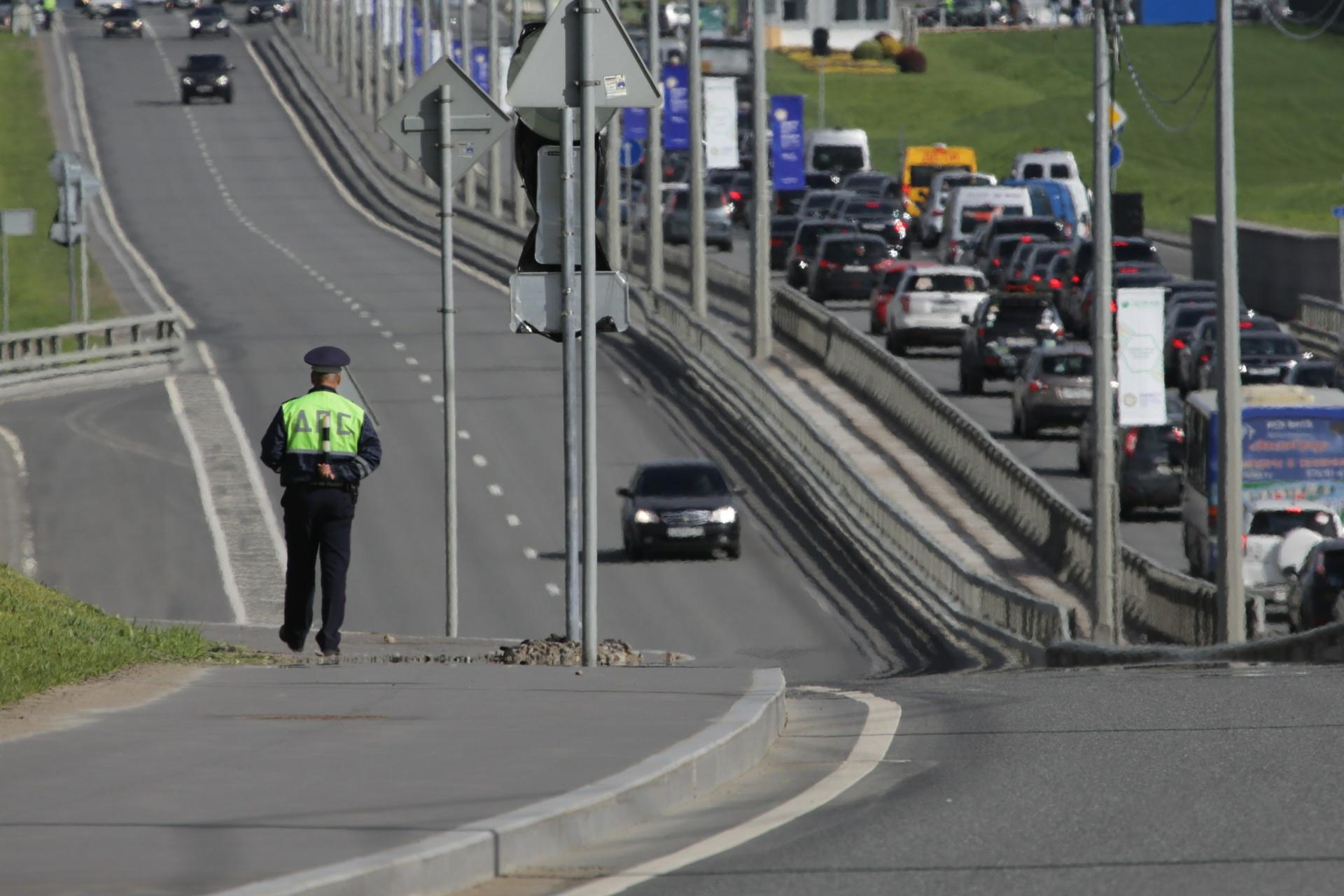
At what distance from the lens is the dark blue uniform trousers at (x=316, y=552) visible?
13969 millimetres

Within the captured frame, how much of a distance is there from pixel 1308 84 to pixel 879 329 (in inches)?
2943

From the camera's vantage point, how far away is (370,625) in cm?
3127

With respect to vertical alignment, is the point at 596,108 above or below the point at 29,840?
above

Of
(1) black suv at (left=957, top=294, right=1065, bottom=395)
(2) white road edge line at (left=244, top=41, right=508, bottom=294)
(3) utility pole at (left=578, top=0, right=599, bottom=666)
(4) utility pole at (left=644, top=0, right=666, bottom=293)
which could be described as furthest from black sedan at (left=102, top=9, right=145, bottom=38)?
(3) utility pole at (left=578, top=0, right=599, bottom=666)

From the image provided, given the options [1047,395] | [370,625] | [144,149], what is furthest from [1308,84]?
[370,625]

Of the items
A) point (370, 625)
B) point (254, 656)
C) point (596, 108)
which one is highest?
point (596, 108)

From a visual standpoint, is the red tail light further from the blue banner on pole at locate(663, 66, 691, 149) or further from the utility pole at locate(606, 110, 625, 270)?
the blue banner on pole at locate(663, 66, 691, 149)

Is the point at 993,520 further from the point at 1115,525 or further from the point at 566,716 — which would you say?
the point at 566,716

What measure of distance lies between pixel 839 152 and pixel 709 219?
60.4ft

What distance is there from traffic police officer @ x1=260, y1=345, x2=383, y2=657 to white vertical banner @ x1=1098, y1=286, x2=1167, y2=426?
1722cm

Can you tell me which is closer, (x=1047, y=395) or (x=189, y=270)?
(x=1047, y=395)

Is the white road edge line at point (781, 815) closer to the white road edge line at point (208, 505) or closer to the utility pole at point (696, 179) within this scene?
the white road edge line at point (208, 505)

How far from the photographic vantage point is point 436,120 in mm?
18391

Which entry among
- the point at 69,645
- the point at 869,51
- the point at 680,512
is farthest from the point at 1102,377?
the point at 869,51
